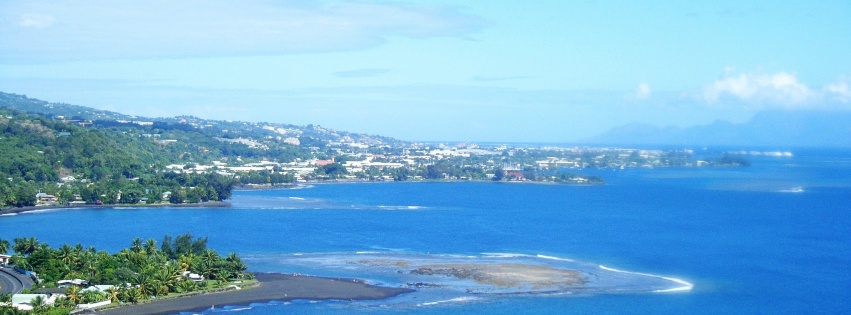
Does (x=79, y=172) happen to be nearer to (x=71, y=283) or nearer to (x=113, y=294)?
(x=71, y=283)

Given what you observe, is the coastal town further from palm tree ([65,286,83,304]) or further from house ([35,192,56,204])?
palm tree ([65,286,83,304])

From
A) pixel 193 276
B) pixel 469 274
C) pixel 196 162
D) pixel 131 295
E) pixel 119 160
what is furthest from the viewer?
pixel 196 162

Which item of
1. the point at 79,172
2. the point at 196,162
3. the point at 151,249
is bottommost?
the point at 151,249

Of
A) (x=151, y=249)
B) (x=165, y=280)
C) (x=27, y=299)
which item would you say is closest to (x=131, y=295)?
(x=165, y=280)

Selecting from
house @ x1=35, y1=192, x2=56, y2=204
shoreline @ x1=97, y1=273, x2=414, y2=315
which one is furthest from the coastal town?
shoreline @ x1=97, y1=273, x2=414, y2=315

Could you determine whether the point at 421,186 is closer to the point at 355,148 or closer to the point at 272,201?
the point at 272,201

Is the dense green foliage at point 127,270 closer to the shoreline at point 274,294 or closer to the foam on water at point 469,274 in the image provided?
the shoreline at point 274,294
